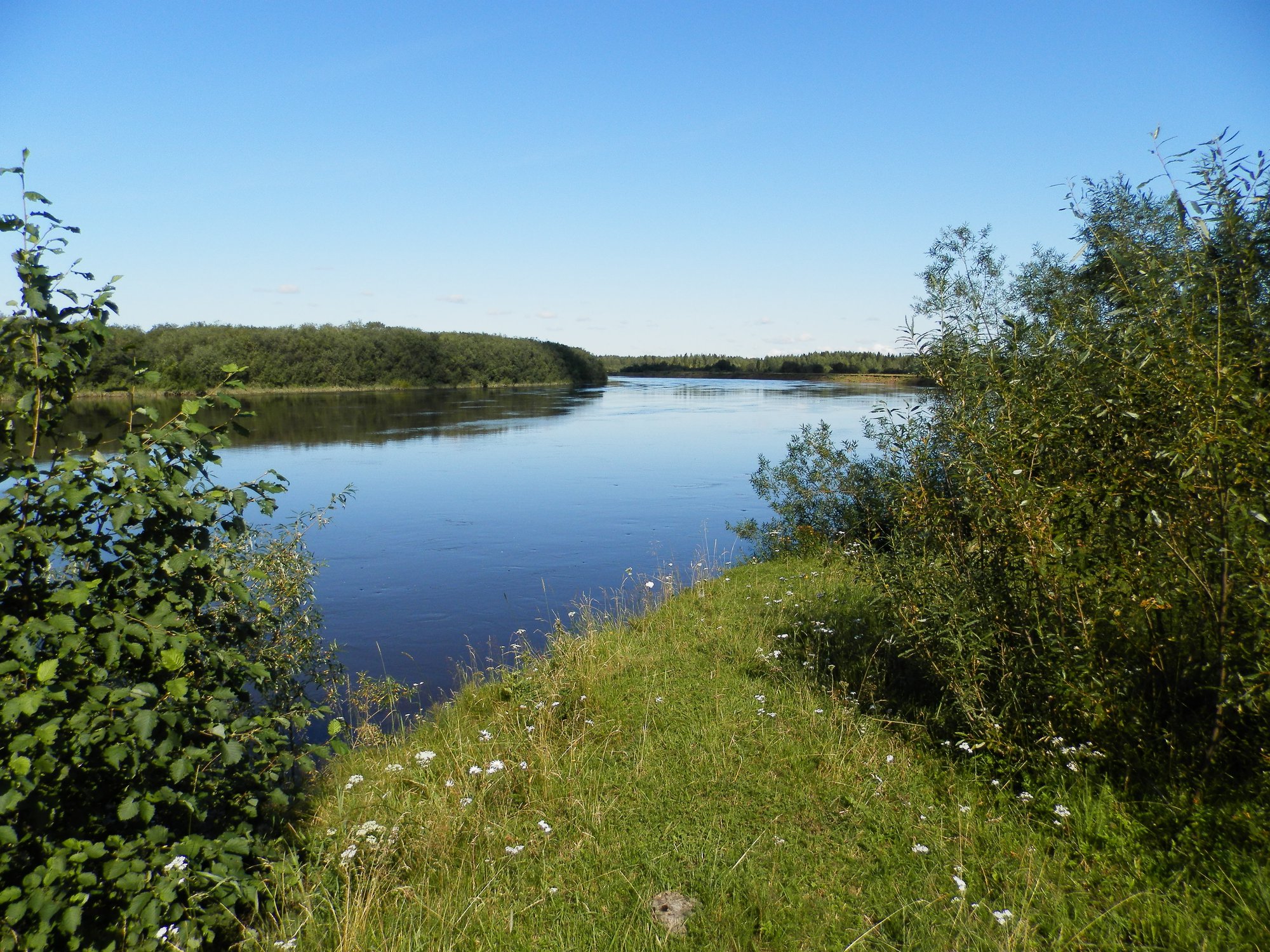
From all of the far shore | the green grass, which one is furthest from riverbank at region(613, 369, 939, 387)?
the green grass

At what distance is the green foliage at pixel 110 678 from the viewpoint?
2602 millimetres

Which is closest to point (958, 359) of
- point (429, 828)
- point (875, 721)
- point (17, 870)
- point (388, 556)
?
point (875, 721)

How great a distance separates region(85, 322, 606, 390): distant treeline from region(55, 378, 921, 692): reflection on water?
25.6 m

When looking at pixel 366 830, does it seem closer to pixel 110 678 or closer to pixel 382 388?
pixel 110 678

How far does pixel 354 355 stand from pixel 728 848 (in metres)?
85.9

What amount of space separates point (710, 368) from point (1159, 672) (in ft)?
511

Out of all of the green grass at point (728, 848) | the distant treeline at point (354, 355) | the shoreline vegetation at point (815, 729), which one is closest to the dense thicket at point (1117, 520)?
the shoreline vegetation at point (815, 729)

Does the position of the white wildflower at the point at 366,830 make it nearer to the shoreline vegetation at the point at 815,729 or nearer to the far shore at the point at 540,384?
the shoreline vegetation at the point at 815,729

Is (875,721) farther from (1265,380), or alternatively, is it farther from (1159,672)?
(1265,380)

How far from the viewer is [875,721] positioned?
552 centimetres

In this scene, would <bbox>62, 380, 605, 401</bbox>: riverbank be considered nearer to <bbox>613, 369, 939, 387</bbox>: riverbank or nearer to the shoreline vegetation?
<bbox>613, 369, 939, 387</bbox>: riverbank

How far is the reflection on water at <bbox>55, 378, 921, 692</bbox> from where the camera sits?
35.8ft

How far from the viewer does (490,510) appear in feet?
62.3

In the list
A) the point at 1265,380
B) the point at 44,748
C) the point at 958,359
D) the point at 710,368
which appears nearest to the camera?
the point at 44,748
